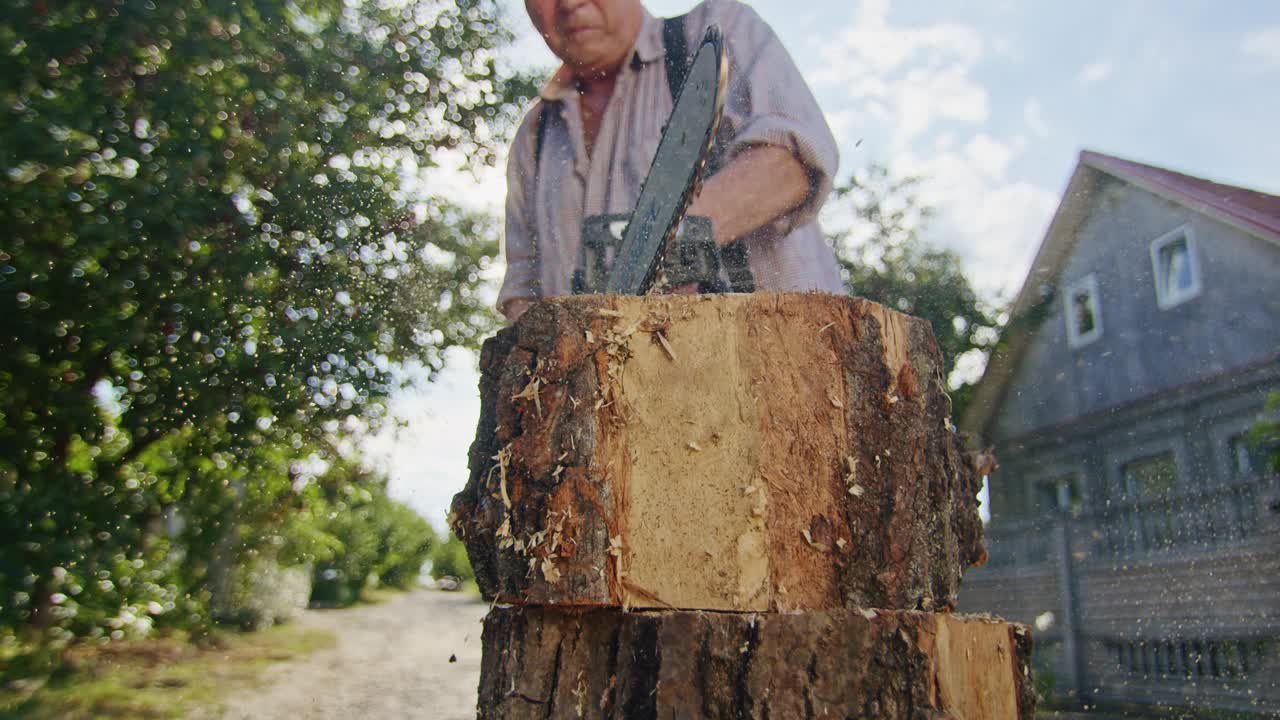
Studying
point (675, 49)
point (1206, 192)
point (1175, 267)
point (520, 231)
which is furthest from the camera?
point (1175, 267)

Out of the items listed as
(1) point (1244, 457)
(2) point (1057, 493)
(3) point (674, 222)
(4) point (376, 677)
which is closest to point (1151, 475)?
(1) point (1244, 457)

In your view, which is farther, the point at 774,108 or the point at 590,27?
the point at 590,27

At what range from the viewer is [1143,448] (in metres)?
11.0

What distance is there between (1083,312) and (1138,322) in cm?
121

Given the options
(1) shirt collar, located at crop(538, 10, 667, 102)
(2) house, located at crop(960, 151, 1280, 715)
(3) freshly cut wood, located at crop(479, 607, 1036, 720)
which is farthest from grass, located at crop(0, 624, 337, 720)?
(2) house, located at crop(960, 151, 1280, 715)

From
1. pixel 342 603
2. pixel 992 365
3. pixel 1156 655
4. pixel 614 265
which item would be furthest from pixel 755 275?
pixel 992 365

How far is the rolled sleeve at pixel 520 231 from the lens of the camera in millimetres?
2674

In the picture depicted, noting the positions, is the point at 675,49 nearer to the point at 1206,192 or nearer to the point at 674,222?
the point at 674,222

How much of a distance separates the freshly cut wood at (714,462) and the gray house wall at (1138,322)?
968 cm

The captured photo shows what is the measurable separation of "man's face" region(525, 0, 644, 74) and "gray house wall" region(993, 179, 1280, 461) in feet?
30.0

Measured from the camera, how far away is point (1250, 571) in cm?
740

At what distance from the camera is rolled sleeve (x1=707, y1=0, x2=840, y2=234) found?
2162 millimetres

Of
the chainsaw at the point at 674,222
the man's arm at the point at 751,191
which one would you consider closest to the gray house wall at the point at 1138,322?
the man's arm at the point at 751,191

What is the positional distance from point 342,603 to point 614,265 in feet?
36.5
